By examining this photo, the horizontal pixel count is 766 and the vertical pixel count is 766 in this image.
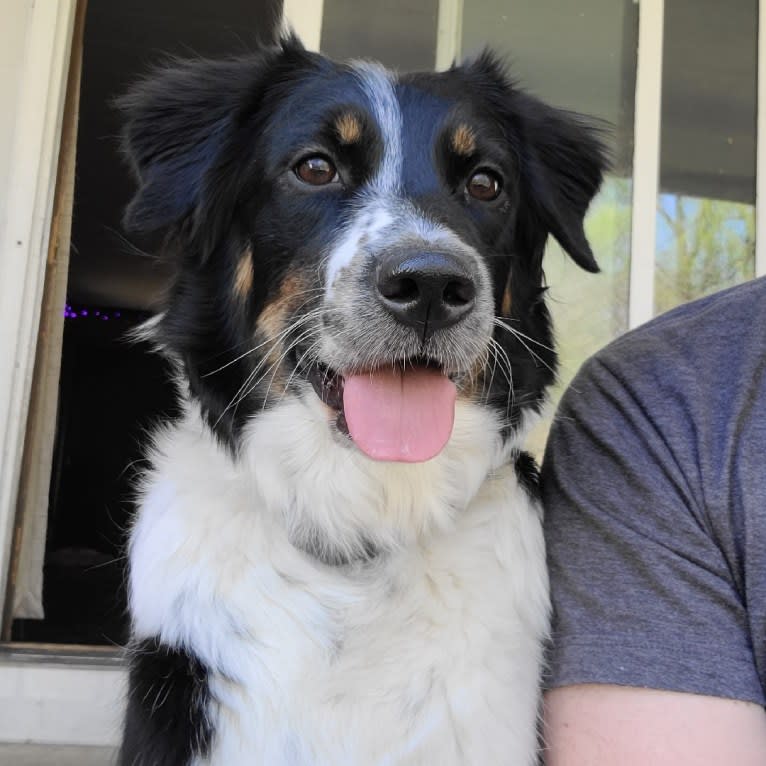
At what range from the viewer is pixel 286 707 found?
1226mm

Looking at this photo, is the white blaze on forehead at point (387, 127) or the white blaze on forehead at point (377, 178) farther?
the white blaze on forehead at point (387, 127)

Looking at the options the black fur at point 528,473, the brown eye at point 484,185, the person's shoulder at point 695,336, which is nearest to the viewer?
the person's shoulder at point 695,336

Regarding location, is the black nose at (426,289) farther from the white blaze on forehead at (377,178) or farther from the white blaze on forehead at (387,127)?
the white blaze on forehead at (387,127)

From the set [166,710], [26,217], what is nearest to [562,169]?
[166,710]

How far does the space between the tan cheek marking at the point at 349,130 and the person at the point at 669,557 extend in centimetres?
61

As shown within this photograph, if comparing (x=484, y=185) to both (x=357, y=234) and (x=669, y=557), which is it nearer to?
(x=357, y=234)

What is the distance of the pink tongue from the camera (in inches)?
50.7

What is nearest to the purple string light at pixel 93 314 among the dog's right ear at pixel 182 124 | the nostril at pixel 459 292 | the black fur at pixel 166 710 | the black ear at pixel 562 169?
the dog's right ear at pixel 182 124

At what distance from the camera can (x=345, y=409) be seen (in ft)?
4.48

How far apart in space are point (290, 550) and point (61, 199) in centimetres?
224

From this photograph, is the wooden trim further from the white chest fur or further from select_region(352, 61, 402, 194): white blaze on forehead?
select_region(352, 61, 402, 194): white blaze on forehead

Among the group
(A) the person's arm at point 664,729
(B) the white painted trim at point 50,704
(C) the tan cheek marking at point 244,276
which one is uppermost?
(C) the tan cheek marking at point 244,276

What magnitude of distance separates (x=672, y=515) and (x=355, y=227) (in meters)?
0.67

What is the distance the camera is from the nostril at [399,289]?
1.25 meters
